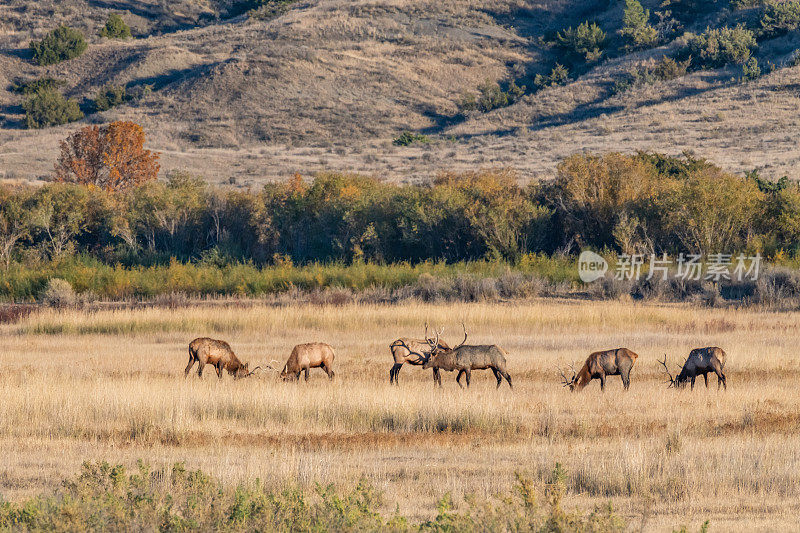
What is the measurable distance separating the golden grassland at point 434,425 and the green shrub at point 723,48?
66389mm

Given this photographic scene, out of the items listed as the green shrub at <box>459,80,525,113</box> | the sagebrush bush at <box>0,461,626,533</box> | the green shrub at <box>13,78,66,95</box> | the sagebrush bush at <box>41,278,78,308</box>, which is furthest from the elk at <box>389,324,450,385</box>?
the green shrub at <box>13,78,66,95</box>

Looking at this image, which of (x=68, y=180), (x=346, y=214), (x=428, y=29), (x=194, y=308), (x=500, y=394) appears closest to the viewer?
(x=500, y=394)

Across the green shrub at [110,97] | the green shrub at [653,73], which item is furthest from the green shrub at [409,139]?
the green shrub at [110,97]

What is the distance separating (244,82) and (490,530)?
88471mm

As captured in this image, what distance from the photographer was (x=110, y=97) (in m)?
92.0

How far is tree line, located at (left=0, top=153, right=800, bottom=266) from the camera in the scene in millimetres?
34844

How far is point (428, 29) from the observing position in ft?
374

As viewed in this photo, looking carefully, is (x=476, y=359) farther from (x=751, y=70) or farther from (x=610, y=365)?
(x=751, y=70)

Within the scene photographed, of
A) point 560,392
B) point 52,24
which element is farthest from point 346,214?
point 52,24

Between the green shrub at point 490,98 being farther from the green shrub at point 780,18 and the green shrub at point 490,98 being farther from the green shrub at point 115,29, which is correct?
the green shrub at point 115,29

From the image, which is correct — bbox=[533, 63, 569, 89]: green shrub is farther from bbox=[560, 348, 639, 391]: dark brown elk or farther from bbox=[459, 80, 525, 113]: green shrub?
bbox=[560, 348, 639, 391]: dark brown elk

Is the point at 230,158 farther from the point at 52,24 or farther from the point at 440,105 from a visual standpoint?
the point at 52,24

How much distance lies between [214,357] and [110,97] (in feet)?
262

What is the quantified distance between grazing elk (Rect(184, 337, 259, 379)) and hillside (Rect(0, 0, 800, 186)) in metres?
38.2
